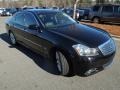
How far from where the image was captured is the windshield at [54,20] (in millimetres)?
5987

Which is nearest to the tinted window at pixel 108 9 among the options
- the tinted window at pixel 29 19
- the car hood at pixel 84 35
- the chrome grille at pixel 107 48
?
the tinted window at pixel 29 19

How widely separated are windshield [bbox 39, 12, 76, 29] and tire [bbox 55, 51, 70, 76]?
3.63 ft

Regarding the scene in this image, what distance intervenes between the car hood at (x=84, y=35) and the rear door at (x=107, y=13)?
1216cm

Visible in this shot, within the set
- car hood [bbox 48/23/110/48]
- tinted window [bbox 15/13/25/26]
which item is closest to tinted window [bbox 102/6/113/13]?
tinted window [bbox 15/13/25/26]

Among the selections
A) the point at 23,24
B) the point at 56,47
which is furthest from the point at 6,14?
the point at 56,47

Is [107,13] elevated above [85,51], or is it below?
above

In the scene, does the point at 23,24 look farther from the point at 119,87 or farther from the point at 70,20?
the point at 119,87

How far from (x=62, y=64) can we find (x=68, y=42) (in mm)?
592

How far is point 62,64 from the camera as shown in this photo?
A: 16.4ft

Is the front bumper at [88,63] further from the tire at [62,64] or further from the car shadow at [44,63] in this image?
the car shadow at [44,63]

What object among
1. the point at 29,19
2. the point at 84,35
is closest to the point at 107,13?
the point at 29,19

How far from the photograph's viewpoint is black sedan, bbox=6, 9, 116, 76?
4562mm

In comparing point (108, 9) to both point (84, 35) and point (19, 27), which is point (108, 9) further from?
point (84, 35)

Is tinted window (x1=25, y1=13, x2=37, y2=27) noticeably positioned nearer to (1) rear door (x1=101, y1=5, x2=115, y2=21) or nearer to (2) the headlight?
(2) the headlight
